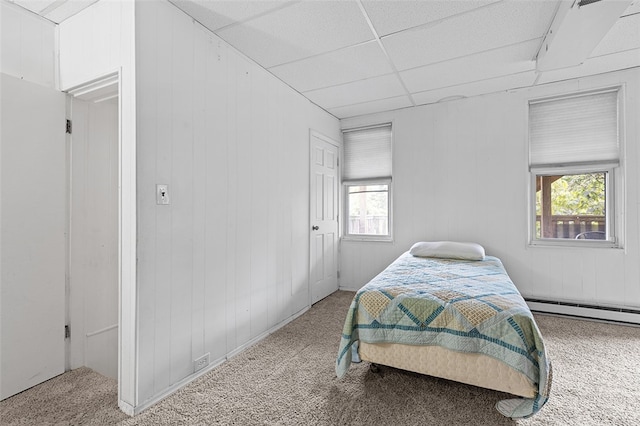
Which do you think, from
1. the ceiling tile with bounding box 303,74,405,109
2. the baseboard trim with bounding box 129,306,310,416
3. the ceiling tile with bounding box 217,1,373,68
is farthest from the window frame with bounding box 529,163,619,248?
the baseboard trim with bounding box 129,306,310,416

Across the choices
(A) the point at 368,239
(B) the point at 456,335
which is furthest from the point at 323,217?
(B) the point at 456,335

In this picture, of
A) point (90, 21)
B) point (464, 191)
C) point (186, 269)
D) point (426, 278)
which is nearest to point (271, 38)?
point (90, 21)

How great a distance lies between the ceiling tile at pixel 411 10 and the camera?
1965 millimetres

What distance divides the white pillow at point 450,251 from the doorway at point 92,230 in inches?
108

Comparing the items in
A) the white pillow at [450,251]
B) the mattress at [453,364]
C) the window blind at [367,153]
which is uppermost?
the window blind at [367,153]

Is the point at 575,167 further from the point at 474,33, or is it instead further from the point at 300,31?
the point at 300,31

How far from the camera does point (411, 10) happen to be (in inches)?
80.0

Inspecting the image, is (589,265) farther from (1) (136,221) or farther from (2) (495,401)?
(1) (136,221)

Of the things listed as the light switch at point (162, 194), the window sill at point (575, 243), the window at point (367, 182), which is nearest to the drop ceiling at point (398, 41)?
the window at point (367, 182)

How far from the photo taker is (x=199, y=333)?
6.93ft

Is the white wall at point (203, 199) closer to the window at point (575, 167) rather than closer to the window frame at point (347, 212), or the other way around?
the window frame at point (347, 212)

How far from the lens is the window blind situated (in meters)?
4.14

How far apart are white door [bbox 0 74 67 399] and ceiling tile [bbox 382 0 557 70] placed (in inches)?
99.9

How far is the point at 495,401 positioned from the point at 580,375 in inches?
32.4
